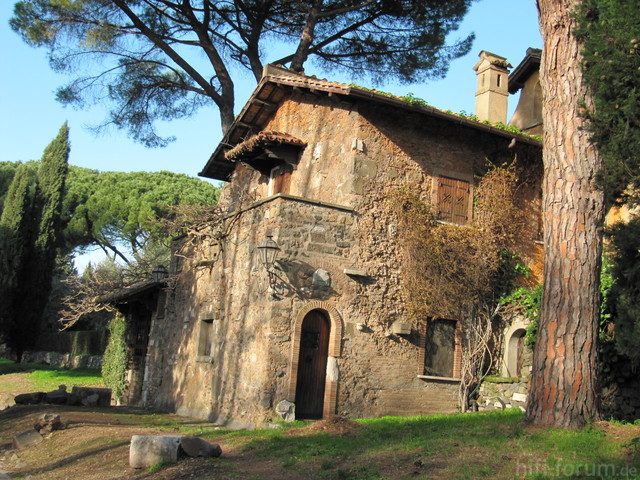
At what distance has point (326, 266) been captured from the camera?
11.7m

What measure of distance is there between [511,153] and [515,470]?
9.51 meters

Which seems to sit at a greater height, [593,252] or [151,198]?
[151,198]

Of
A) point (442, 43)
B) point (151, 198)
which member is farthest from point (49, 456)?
point (151, 198)

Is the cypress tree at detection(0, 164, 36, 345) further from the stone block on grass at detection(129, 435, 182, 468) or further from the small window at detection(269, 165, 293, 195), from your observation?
the stone block on grass at detection(129, 435, 182, 468)

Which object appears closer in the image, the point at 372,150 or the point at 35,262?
the point at 372,150

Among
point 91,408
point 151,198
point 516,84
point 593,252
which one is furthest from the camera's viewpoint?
point 151,198

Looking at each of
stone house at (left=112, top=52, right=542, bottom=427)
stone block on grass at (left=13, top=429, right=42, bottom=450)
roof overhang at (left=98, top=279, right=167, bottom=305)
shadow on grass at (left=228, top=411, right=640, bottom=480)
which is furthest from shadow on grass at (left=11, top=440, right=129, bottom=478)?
roof overhang at (left=98, top=279, right=167, bottom=305)

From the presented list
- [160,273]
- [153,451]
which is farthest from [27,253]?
[153,451]

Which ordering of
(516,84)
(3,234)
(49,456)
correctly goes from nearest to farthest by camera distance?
(49,456)
(516,84)
(3,234)

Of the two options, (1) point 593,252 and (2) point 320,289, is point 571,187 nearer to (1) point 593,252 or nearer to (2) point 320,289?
(1) point 593,252

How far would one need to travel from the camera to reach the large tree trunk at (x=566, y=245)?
7273 mm

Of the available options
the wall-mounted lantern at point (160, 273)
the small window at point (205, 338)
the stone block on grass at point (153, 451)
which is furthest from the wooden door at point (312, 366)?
the wall-mounted lantern at point (160, 273)

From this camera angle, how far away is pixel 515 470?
6.10 meters

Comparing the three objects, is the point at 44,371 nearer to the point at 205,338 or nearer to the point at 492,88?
the point at 205,338
